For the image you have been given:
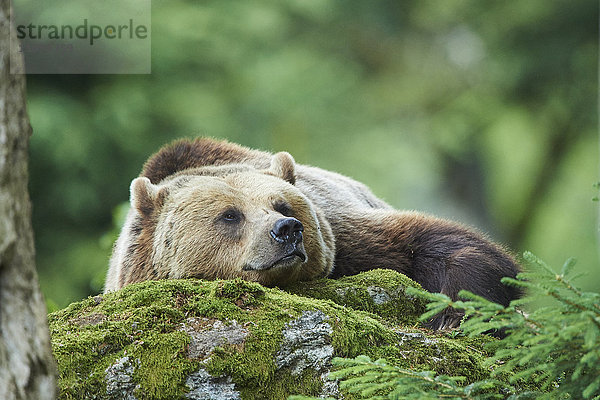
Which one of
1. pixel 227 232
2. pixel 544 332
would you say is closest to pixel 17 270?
pixel 544 332

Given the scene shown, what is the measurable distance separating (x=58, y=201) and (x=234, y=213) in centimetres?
1033

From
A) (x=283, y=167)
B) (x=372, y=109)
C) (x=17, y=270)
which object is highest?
(x=372, y=109)

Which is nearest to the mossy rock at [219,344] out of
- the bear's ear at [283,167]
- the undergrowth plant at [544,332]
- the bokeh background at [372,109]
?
the undergrowth plant at [544,332]

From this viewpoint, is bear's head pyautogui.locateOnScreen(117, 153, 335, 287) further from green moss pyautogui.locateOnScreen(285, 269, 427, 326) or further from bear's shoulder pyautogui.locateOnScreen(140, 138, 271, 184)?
bear's shoulder pyautogui.locateOnScreen(140, 138, 271, 184)

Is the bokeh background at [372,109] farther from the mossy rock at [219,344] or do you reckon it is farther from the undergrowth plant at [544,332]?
the undergrowth plant at [544,332]

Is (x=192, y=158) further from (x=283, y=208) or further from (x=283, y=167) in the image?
Answer: (x=283, y=208)

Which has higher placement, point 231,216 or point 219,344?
point 231,216

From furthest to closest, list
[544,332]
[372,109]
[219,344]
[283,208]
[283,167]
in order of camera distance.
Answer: [372,109], [283,167], [283,208], [219,344], [544,332]

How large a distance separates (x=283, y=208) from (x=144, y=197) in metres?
1.05

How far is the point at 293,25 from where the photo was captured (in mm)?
21578

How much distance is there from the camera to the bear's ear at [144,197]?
18.6ft

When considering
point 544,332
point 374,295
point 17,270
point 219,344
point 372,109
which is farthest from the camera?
point 372,109

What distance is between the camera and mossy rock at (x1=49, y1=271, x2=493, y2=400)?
3598 millimetres

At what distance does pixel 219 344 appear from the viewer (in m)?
3.77
